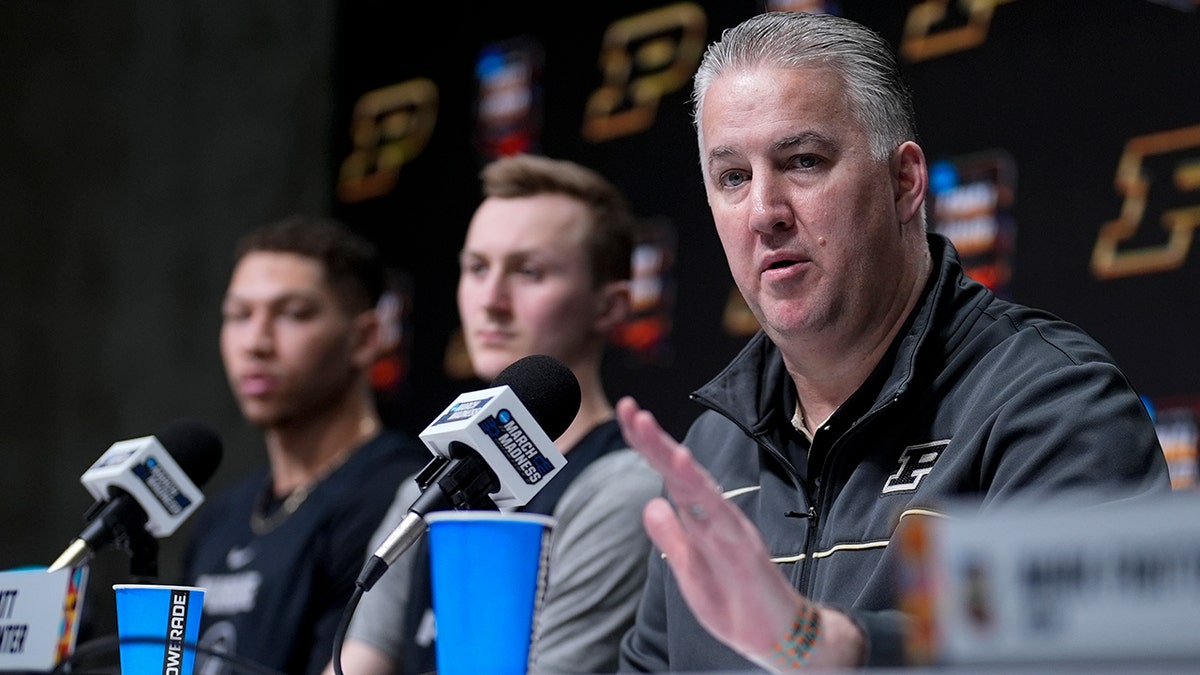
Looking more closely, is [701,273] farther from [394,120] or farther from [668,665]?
[668,665]

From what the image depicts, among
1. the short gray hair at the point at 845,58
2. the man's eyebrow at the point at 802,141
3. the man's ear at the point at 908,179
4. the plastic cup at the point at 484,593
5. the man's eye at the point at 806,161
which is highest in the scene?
the short gray hair at the point at 845,58

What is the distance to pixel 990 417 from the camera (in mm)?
1214

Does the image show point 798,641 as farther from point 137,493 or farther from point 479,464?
point 137,493

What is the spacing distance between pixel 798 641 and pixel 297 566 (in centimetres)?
167

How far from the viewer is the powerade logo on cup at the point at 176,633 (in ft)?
3.39

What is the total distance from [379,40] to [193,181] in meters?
0.76

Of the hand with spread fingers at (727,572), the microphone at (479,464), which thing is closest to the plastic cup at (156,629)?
the microphone at (479,464)

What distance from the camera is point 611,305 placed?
81.8 inches

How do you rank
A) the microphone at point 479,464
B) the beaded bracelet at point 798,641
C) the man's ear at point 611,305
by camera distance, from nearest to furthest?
the beaded bracelet at point 798,641 → the microphone at point 479,464 → the man's ear at point 611,305

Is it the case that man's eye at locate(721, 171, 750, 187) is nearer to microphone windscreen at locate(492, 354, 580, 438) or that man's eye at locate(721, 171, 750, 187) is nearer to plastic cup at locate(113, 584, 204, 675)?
microphone windscreen at locate(492, 354, 580, 438)

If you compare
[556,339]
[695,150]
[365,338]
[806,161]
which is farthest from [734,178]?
[695,150]

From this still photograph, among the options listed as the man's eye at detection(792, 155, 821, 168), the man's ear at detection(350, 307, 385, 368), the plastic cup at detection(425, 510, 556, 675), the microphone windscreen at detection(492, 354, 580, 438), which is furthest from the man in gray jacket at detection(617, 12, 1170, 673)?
the man's ear at detection(350, 307, 385, 368)

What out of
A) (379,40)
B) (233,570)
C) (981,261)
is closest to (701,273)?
(981,261)

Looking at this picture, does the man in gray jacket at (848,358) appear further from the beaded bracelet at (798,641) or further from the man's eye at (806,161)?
the beaded bracelet at (798,641)
